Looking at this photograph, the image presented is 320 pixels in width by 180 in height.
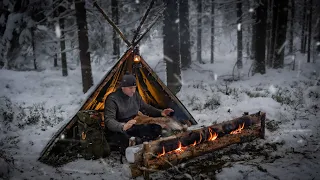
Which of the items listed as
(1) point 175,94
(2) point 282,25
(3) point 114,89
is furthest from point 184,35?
(3) point 114,89

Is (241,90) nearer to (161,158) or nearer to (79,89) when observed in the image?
(161,158)

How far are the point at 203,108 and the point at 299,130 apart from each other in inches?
111

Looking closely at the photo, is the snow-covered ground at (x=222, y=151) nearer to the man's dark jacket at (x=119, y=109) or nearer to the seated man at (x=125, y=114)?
the seated man at (x=125, y=114)

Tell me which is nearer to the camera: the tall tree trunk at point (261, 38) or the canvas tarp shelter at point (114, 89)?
the canvas tarp shelter at point (114, 89)

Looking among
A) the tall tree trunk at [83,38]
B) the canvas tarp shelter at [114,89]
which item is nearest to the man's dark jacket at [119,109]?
the canvas tarp shelter at [114,89]

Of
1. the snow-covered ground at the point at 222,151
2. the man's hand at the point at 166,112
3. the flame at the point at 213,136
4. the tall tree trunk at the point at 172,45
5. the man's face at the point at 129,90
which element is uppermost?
the tall tree trunk at the point at 172,45

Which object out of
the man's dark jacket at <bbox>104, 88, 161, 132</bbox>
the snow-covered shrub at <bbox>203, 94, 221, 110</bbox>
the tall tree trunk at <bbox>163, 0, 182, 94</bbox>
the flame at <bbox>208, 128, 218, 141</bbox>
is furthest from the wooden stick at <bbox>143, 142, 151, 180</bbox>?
the tall tree trunk at <bbox>163, 0, 182, 94</bbox>

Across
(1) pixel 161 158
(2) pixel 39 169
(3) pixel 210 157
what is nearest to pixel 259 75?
(3) pixel 210 157

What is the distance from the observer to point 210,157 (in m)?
4.81

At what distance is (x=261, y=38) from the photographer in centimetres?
1338

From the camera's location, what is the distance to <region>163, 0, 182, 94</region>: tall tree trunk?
9.19 meters

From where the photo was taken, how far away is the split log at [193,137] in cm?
392

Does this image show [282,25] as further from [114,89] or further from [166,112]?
[114,89]

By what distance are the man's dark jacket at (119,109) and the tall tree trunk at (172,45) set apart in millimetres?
3983
